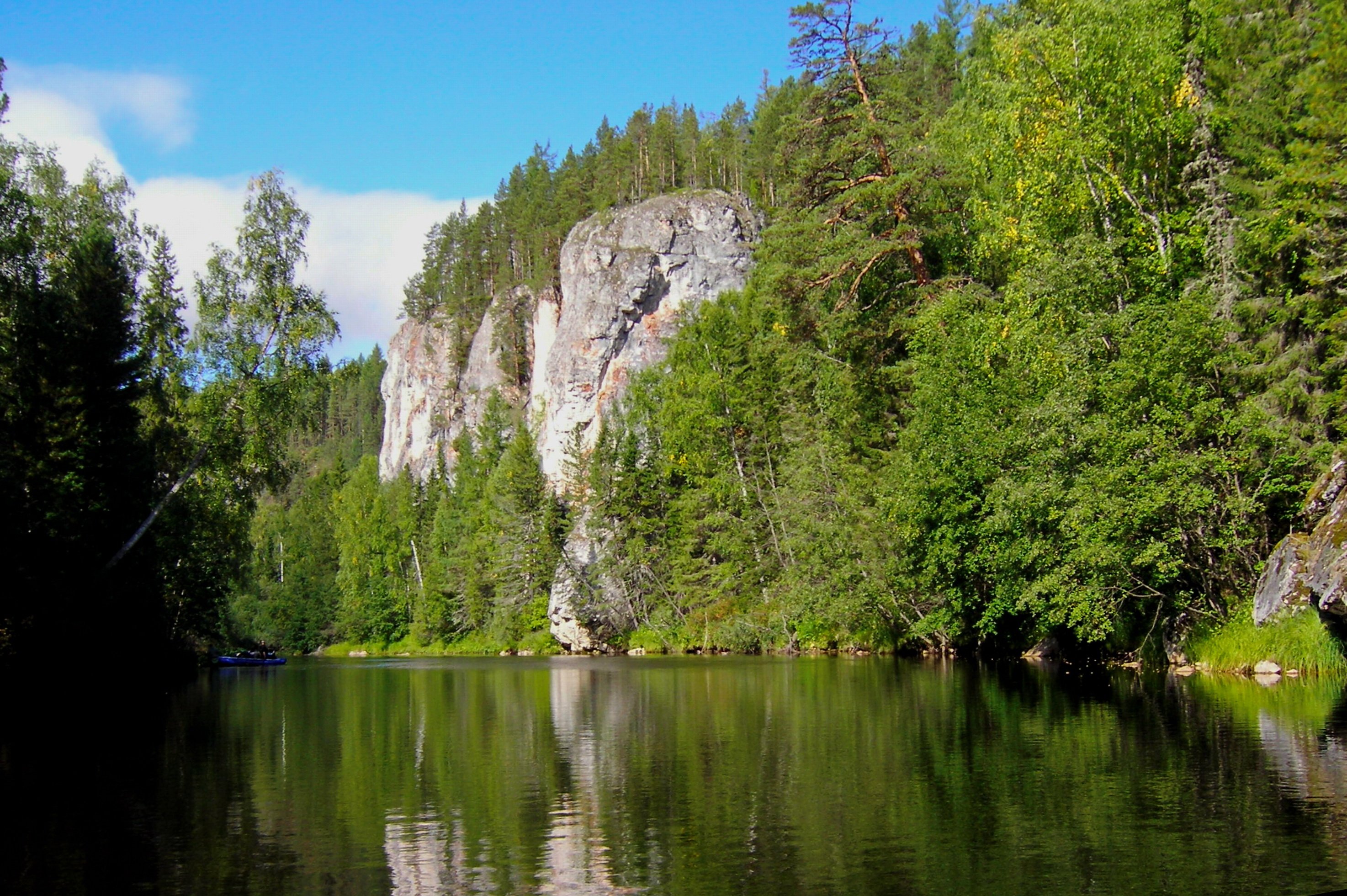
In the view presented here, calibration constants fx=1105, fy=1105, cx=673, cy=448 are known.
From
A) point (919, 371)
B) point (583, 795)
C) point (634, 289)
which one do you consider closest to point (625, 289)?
point (634, 289)

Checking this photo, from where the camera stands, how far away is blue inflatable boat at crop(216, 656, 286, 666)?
48469 millimetres

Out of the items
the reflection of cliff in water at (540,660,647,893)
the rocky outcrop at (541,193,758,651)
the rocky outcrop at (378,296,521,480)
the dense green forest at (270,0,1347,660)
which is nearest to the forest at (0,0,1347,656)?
the dense green forest at (270,0,1347,660)

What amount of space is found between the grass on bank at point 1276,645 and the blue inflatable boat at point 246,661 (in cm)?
4018

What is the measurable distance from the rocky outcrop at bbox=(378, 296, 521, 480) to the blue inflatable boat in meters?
36.3

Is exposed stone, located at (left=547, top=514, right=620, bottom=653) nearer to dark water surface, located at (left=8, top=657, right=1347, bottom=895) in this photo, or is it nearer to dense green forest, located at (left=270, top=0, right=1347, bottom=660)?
dense green forest, located at (left=270, top=0, right=1347, bottom=660)

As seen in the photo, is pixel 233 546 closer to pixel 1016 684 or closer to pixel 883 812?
pixel 1016 684

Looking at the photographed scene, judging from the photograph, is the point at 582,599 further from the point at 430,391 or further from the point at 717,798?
the point at 430,391

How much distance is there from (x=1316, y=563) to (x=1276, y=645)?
3.38 meters

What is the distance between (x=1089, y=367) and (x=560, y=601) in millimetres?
36714

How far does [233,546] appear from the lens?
3978 centimetres

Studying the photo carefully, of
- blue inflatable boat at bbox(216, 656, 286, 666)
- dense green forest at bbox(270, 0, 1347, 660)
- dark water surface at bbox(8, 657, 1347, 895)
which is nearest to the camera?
dark water surface at bbox(8, 657, 1347, 895)

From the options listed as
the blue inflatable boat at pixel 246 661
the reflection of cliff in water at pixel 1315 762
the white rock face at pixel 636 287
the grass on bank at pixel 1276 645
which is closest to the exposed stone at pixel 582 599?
the blue inflatable boat at pixel 246 661

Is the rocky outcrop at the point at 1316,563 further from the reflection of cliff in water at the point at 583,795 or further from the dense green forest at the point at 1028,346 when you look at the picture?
the reflection of cliff in water at the point at 583,795

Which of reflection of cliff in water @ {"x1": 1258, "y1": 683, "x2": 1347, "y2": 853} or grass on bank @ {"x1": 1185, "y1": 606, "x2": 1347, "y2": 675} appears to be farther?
grass on bank @ {"x1": 1185, "y1": 606, "x2": 1347, "y2": 675}
